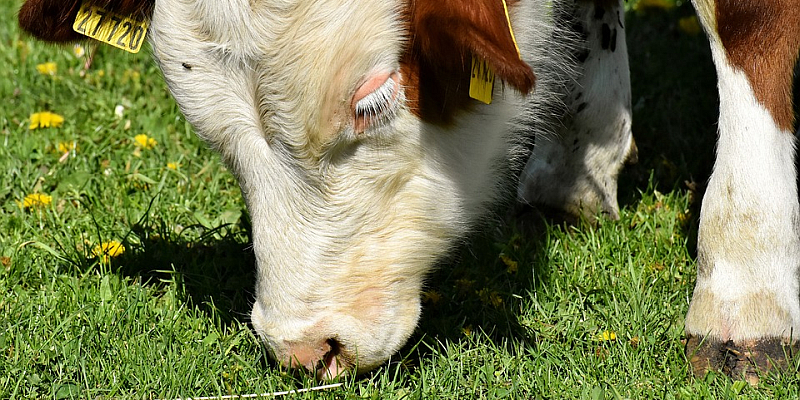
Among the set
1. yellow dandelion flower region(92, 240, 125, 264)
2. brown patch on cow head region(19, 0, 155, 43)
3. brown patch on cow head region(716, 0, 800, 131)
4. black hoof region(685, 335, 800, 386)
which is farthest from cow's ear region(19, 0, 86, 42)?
black hoof region(685, 335, 800, 386)

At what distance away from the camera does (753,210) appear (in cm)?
346

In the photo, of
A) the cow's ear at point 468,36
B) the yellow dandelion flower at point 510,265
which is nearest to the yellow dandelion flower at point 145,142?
the yellow dandelion flower at point 510,265

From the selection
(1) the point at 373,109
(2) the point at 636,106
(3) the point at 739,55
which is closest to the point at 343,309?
(1) the point at 373,109

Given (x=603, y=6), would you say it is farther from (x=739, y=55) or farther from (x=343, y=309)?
(x=343, y=309)

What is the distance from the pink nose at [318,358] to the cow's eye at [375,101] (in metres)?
0.70

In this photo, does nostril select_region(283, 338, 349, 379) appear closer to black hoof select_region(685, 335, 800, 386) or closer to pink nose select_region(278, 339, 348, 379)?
pink nose select_region(278, 339, 348, 379)

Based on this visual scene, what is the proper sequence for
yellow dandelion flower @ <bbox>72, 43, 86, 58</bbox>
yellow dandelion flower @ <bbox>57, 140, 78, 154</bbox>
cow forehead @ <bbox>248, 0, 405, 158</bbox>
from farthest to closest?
yellow dandelion flower @ <bbox>72, 43, 86, 58</bbox>
yellow dandelion flower @ <bbox>57, 140, 78, 154</bbox>
cow forehead @ <bbox>248, 0, 405, 158</bbox>

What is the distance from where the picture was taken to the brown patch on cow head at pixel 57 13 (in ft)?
11.1

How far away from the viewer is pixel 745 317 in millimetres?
3426

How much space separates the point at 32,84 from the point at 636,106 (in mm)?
3536

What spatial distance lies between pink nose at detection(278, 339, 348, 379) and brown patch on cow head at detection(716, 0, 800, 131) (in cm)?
168

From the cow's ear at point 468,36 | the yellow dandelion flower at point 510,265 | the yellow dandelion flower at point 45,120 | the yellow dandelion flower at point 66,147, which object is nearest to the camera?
the cow's ear at point 468,36

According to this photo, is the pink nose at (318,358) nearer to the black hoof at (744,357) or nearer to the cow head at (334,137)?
the cow head at (334,137)

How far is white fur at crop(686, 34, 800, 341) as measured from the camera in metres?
3.43
